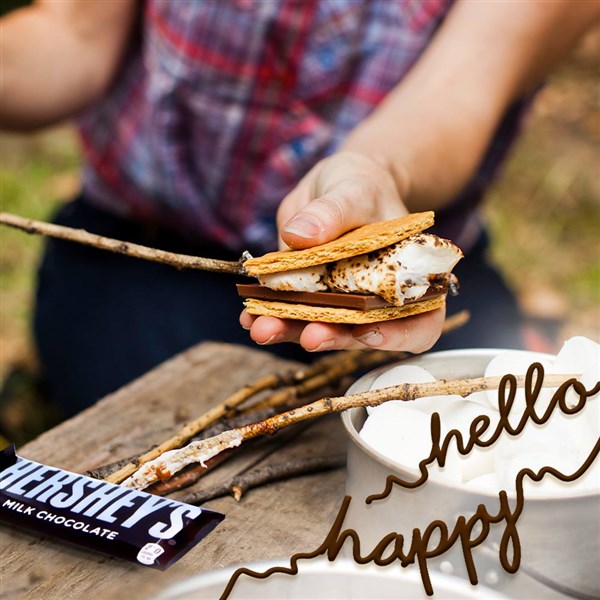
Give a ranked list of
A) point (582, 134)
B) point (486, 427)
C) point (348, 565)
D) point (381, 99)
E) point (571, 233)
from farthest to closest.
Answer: point (582, 134), point (571, 233), point (381, 99), point (486, 427), point (348, 565)

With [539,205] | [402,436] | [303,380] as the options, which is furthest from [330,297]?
[539,205]

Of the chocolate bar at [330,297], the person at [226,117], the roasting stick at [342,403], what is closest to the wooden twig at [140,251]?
the chocolate bar at [330,297]

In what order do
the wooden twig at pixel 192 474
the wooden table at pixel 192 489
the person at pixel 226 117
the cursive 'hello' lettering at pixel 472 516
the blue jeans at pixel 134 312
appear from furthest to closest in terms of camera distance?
the blue jeans at pixel 134 312
the person at pixel 226 117
the wooden twig at pixel 192 474
the wooden table at pixel 192 489
the cursive 'hello' lettering at pixel 472 516

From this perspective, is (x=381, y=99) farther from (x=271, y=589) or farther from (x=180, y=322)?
(x=271, y=589)

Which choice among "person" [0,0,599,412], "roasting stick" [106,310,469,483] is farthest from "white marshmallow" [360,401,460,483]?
"person" [0,0,599,412]

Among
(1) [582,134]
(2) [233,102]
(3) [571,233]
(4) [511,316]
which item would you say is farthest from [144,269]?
(1) [582,134]

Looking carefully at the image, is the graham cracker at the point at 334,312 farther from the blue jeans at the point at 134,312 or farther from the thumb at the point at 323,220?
the blue jeans at the point at 134,312
